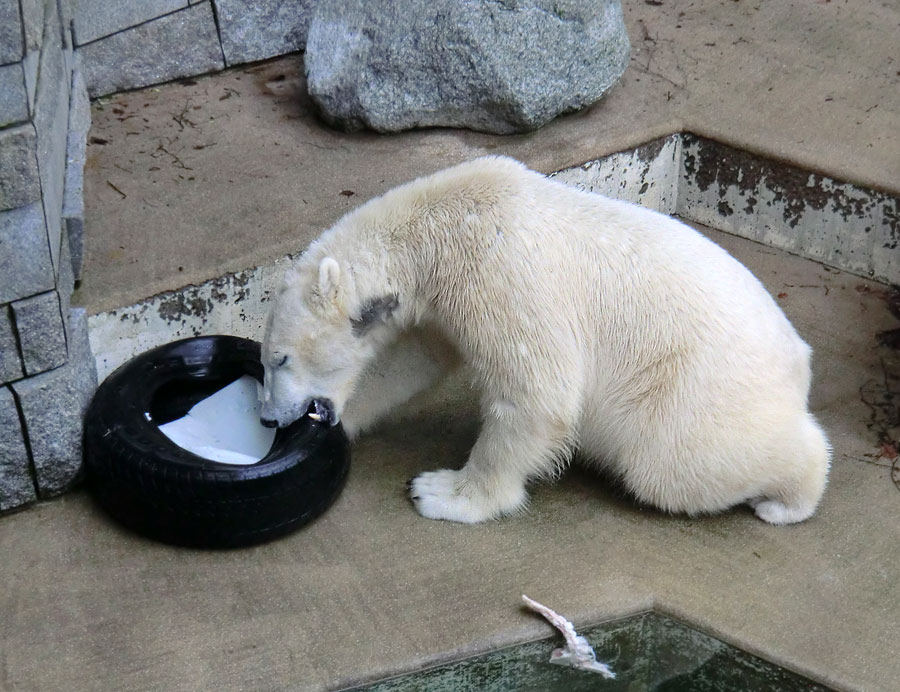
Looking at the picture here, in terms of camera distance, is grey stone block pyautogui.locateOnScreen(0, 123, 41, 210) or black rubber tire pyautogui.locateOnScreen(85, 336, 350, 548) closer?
grey stone block pyautogui.locateOnScreen(0, 123, 41, 210)

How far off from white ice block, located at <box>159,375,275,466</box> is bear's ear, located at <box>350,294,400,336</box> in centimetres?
47

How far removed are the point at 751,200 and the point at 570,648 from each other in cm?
238

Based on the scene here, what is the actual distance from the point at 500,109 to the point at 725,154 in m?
0.94

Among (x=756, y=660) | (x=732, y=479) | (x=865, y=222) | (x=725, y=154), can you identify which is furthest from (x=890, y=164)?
(x=756, y=660)

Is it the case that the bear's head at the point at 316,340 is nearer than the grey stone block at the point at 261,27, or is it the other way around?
the bear's head at the point at 316,340

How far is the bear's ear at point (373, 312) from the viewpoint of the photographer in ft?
10.1

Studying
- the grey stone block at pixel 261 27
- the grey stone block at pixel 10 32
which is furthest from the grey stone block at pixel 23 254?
the grey stone block at pixel 261 27

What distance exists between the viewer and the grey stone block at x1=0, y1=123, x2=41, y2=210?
2.77 meters

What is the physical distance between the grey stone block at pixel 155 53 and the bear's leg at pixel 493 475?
7.77 feet

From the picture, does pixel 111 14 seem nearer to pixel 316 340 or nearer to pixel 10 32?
pixel 10 32

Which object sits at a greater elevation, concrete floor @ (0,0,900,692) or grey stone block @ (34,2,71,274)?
grey stone block @ (34,2,71,274)

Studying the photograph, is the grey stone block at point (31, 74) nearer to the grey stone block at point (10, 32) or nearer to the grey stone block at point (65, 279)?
the grey stone block at point (10, 32)

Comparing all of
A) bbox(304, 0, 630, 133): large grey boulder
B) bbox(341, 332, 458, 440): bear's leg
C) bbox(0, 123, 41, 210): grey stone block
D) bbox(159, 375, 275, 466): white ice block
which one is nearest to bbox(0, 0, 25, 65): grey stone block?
bbox(0, 123, 41, 210): grey stone block

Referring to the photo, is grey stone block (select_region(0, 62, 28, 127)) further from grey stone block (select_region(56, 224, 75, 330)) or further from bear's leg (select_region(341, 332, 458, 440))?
bear's leg (select_region(341, 332, 458, 440))
